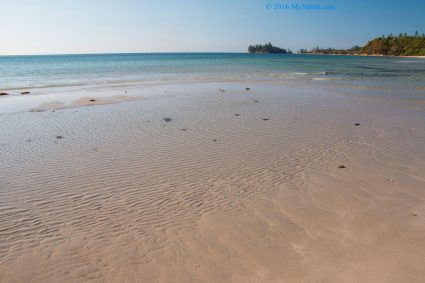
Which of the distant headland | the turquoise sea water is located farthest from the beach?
the distant headland

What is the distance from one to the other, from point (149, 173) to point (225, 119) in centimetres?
570

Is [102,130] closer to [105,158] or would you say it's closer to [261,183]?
[105,158]

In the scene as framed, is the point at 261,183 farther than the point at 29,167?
No

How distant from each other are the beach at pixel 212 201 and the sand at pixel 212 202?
3 cm

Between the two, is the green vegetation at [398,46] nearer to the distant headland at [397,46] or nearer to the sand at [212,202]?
the distant headland at [397,46]

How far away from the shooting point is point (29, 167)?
7137 millimetres

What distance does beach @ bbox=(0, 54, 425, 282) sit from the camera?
12.9ft

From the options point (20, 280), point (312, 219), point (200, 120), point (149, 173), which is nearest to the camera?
point (20, 280)

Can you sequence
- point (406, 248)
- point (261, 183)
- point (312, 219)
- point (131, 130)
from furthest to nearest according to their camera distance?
1. point (131, 130)
2. point (261, 183)
3. point (312, 219)
4. point (406, 248)

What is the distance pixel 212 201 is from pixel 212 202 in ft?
0.12

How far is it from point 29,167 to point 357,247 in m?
6.78

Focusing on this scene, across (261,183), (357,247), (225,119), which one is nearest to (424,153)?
(261,183)

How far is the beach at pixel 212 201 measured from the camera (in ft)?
12.9

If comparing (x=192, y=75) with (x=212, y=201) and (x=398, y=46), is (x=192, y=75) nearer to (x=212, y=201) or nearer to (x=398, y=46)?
(x=212, y=201)
